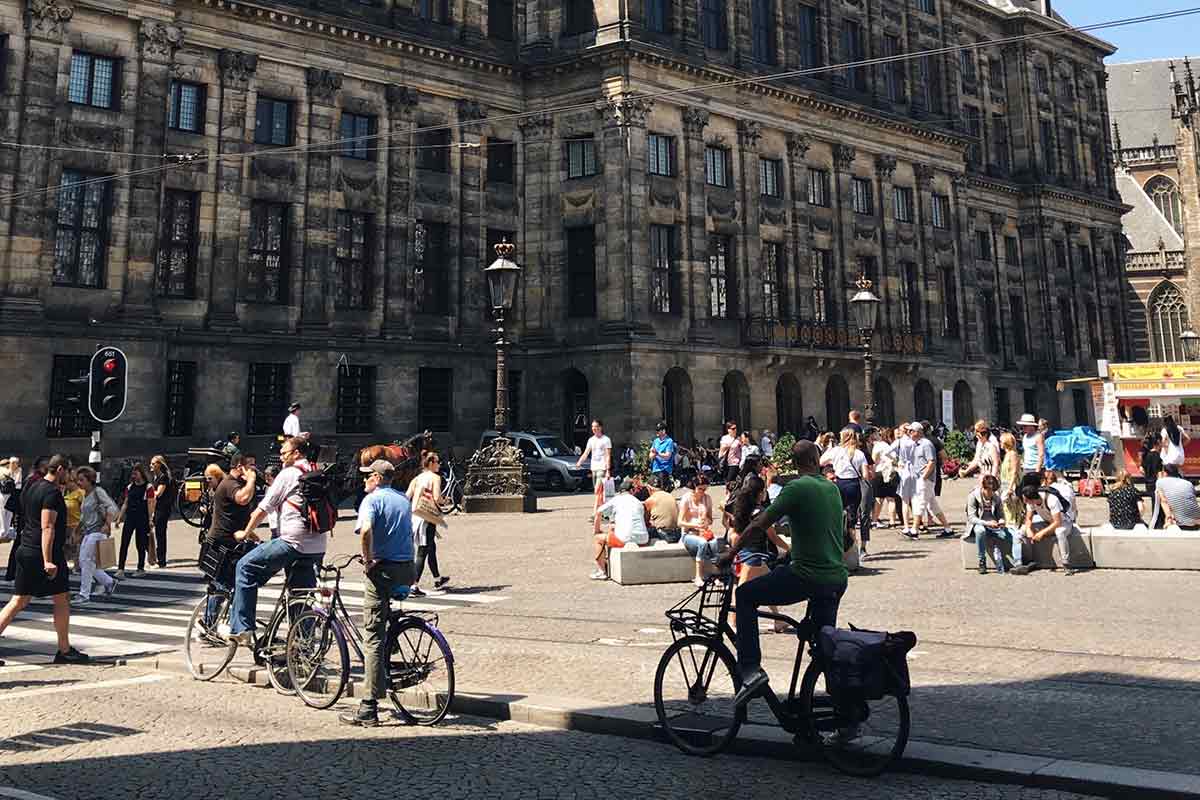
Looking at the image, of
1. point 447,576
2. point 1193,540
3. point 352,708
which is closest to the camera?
point 352,708

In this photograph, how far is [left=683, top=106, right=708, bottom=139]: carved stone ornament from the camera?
3662 centimetres

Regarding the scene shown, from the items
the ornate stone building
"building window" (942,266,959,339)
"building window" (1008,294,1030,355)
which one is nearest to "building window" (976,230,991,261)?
"building window" (1008,294,1030,355)

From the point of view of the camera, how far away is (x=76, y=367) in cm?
2675

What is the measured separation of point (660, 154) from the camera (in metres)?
36.2

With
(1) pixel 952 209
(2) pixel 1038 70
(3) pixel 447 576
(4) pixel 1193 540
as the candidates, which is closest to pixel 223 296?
(3) pixel 447 576

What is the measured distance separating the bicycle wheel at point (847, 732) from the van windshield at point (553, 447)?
26842mm

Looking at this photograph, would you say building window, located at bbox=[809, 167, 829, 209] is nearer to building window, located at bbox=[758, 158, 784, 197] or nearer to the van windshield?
building window, located at bbox=[758, 158, 784, 197]

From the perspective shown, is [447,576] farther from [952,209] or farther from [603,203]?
[952,209]

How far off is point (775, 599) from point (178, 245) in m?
28.0

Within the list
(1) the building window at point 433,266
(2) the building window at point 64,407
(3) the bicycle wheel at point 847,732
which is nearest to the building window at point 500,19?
(1) the building window at point 433,266

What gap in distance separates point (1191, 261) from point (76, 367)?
72487 millimetres

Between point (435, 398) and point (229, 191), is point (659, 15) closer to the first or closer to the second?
point (435, 398)

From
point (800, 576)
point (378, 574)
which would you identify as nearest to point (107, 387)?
point (378, 574)

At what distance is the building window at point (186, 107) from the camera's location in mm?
29297
